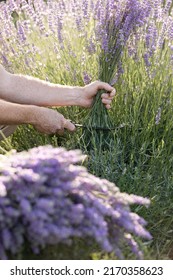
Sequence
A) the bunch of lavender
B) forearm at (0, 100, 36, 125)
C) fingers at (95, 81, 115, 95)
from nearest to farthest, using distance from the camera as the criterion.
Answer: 1. the bunch of lavender
2. forearm at (0, 100, 36, 125)
3. fingers at (95, 81, 115, 95)

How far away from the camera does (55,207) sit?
1.80 m

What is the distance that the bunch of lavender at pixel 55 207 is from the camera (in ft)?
5.74

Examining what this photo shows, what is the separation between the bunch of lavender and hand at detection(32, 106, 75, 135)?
38.6 inches

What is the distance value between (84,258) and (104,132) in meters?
1.37

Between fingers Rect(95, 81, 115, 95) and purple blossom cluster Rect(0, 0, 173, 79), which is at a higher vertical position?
purple blossom cluster Rect(0, 0, 173, 79)

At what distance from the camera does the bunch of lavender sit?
175 centimetres

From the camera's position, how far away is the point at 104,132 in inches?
127

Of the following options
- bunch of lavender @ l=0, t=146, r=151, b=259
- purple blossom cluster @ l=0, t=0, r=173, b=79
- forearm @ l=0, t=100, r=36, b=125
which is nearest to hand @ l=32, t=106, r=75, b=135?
forearm @ l=0, t=100, r=36, b=125

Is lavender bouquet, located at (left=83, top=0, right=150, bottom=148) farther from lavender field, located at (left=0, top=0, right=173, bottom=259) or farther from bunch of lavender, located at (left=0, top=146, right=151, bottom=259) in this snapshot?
bunch of lavender, located at (left=0, top=146, right=151, bottom=259)

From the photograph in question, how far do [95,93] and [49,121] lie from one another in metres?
0.35

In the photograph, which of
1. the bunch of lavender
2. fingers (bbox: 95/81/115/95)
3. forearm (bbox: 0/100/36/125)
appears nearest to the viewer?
the bunch of lavender

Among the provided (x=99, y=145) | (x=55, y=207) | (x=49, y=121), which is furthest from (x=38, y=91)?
(x=55, y=207)

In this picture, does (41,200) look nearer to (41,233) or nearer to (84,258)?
(41,233)

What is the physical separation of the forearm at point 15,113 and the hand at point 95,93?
0.37 meters
